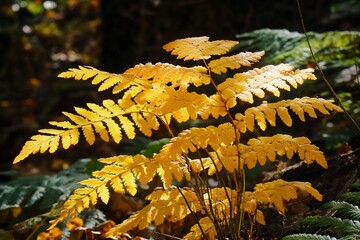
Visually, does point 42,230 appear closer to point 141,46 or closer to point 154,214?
point 154,214

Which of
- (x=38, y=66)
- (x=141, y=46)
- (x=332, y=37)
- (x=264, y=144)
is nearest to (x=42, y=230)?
(x=264, y=144)

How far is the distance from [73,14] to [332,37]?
26.0ft

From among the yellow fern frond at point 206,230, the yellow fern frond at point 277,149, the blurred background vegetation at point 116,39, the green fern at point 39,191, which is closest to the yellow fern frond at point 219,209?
the yellow fern frond at point 206,230

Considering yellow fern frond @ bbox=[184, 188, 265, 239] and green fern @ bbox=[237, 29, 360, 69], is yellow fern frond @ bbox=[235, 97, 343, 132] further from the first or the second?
green fern @ bbox=[237, 29, 360, 69]

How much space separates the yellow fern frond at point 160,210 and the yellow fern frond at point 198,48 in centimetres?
50

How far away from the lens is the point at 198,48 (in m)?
1.71

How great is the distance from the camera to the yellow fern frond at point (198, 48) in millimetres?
→ 1654

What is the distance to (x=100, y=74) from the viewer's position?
166 centimetres

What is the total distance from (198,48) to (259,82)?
0.24 m

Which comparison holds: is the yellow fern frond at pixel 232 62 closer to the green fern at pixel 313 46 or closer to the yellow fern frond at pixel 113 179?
the yellow fern frond at pixel 113 179

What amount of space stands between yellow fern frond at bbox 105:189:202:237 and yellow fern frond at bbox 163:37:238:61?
0.50 meters

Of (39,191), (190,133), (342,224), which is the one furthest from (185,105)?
(39,191)

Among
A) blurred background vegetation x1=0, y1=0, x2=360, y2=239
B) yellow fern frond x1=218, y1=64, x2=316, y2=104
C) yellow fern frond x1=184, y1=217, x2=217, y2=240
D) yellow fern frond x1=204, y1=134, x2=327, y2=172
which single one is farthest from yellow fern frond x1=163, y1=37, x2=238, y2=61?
blurred background vegetation x1=0, y1=0, x2=360, y2=239

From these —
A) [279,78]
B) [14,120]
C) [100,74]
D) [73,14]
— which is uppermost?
[73,14]
